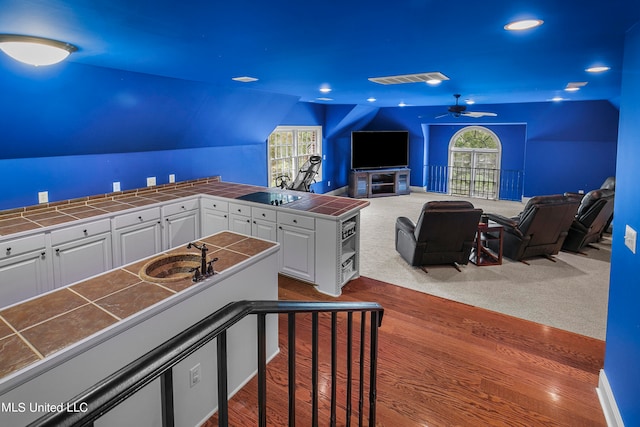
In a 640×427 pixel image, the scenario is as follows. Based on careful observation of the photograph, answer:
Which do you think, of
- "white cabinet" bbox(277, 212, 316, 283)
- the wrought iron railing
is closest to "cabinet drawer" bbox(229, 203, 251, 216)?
"white cabinet" bbox(277, 212, 316, 283)

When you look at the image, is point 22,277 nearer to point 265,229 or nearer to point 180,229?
point 180,229

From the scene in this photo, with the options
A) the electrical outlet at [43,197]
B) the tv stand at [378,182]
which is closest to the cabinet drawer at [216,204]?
the electrical outlet at [43,197]

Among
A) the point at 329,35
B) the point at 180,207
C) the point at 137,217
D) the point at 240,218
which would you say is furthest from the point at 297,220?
the point at 329,35

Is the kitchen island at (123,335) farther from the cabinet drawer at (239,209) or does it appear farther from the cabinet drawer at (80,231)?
the cabinet drawer at (239,209)

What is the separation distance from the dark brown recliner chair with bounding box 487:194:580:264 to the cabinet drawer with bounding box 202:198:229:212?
370 centimetres

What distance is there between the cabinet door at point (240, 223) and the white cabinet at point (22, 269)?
1.92 meters

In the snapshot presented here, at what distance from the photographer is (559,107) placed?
826 cm

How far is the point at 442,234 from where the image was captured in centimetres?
472

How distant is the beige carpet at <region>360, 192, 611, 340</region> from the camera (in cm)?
385

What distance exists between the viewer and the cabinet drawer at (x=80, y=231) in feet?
11.3

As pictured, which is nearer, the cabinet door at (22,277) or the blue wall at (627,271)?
the blue wall at (627,271)

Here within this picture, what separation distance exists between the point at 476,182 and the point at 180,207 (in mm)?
8482

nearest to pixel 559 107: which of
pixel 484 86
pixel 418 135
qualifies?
pixel 418 135

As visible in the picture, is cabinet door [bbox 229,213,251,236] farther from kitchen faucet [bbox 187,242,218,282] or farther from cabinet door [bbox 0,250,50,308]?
kitchen faucet [bbox 187,242,218,282]
